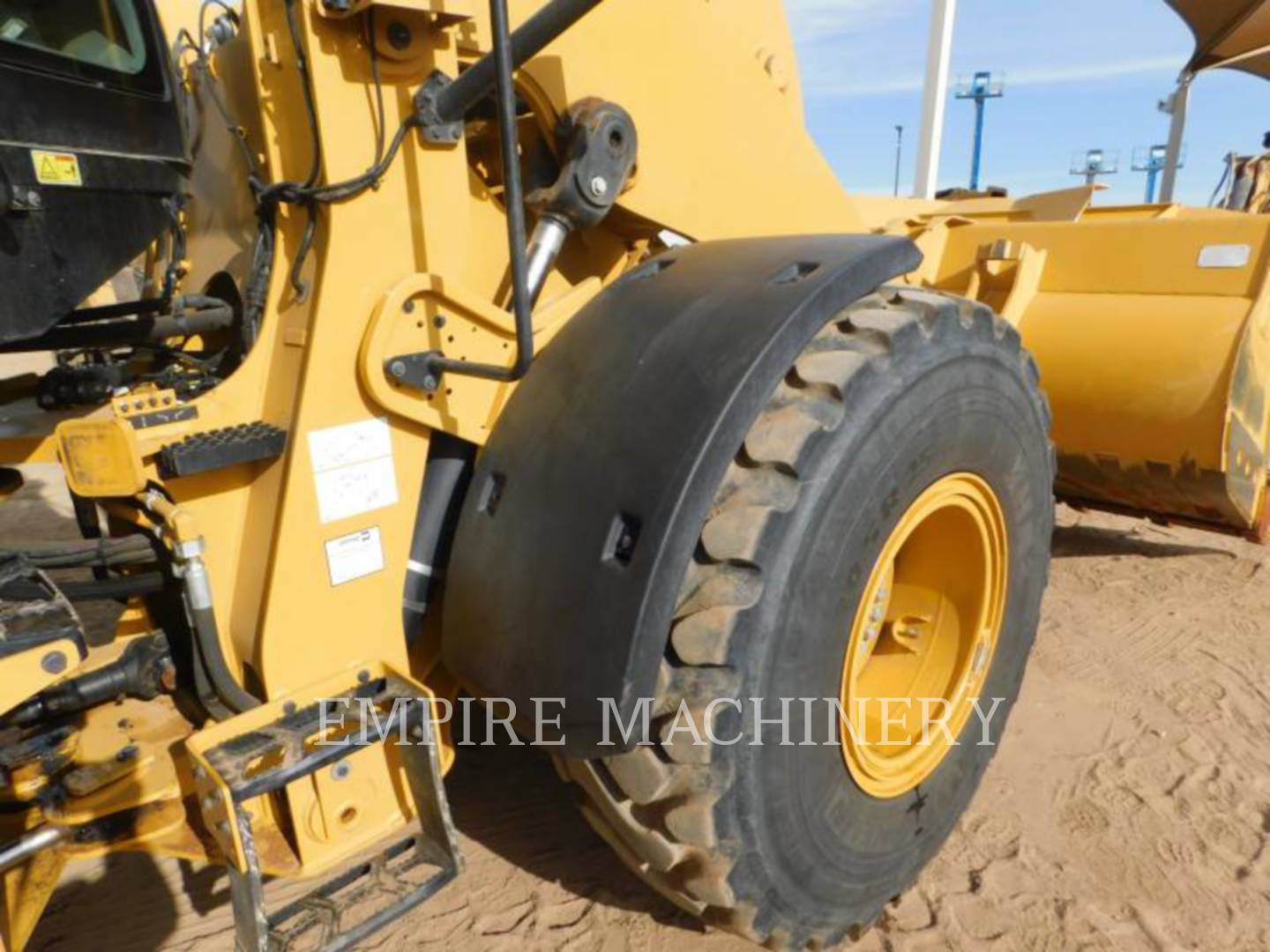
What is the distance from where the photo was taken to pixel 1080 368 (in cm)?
317

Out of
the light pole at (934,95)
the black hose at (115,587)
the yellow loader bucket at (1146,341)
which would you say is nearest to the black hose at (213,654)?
the black hose at (115,587)

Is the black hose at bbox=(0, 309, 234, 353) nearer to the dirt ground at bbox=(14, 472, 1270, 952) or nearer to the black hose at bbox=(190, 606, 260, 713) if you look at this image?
the black hose at bbox=(190, 606, 260, 713)

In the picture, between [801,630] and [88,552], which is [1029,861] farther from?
[88,552]

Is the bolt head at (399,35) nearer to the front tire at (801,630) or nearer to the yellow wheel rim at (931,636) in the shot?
the front tire at (801,630)

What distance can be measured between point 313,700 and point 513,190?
0.97m

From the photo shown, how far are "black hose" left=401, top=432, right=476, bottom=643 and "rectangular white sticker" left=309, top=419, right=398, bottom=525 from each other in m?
0.12

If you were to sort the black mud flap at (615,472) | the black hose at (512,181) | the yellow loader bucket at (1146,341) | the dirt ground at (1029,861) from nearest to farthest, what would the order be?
the black hose at (512,181), the black mud flap at (615,472), the dirt ground at (1029,861), the yellow loader bucket at (1146,341)

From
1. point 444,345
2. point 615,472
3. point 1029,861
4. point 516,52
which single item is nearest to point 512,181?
point 516,52

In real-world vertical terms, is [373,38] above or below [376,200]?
above

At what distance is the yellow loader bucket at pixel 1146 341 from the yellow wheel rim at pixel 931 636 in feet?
4.49

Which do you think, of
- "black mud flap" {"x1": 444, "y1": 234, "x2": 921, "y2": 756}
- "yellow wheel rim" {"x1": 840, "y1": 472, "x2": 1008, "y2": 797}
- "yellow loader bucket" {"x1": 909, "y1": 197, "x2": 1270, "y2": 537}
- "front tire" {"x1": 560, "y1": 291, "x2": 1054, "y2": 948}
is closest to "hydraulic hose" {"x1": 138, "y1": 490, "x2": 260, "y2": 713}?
"black mud flap" {"x1": 444, "y1": 234, "x2": 921, "y2": 756}

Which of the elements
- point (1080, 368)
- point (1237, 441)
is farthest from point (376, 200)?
point (1237, 441)

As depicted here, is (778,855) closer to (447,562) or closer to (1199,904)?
(447,562)

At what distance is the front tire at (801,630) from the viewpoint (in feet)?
4.78
